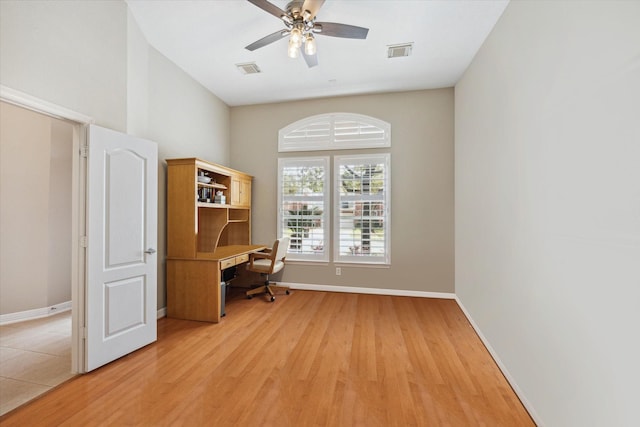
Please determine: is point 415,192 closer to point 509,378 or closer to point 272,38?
point 509,378

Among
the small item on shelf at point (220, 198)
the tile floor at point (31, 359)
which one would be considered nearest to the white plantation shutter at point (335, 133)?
the small item on shelf at point (220, 198)

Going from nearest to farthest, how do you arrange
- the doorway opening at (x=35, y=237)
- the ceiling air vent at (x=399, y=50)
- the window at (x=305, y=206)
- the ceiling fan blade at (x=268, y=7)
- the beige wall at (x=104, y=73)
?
the beige wall at (x=104, y=73) → the ceiling fan blade at (x=268, y=7) → the doorway opening at (x=35, y=237) → the ceiling air vent at (x=399, y=50) → the window at (x=305, y=206)

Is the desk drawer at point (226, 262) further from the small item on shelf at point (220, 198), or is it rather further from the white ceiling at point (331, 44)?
the white ceiling at point (331, 44)

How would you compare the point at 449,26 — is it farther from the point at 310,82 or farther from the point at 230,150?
the point at 230,150

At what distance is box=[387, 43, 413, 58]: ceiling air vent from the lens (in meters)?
3.26

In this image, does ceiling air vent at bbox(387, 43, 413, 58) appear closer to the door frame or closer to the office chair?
the office chair

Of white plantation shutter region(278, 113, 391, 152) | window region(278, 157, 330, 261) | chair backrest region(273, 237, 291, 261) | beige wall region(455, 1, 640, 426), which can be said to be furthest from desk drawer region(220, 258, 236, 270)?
beige wall region(455, 1, 640, 426)

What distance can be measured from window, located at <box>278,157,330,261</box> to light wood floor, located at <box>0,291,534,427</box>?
62.9 inches

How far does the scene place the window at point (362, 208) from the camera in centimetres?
461

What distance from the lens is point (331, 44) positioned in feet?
10.7

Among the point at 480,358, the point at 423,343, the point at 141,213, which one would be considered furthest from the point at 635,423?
the point at 141,213

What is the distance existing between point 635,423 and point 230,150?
5486 mm

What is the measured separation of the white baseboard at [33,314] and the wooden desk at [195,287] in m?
1.77

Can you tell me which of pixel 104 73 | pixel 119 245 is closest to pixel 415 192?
pixel 119 245
